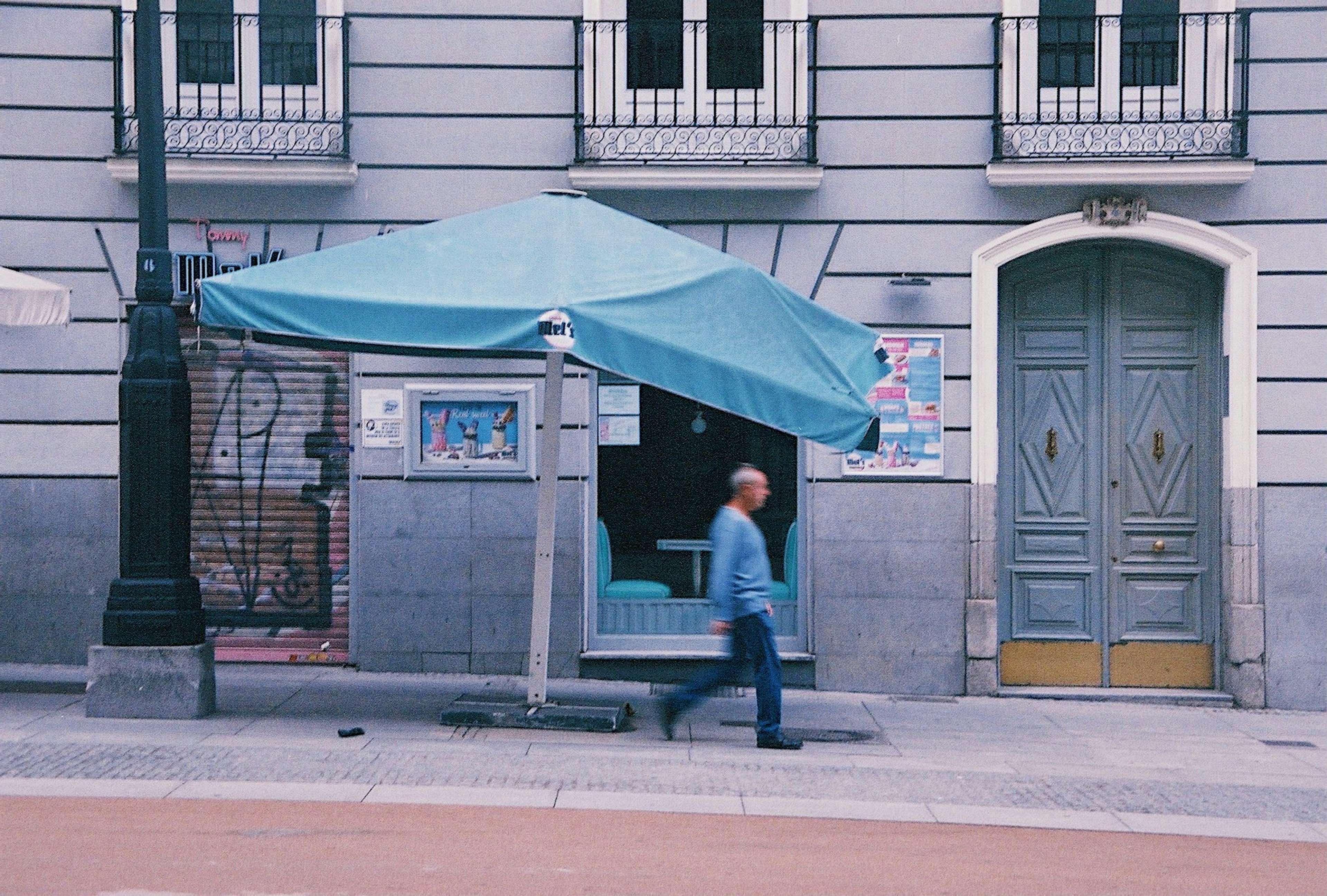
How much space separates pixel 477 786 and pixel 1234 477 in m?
6.85

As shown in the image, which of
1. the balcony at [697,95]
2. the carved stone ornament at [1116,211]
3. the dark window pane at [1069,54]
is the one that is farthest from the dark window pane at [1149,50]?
the balcony at [697,95]

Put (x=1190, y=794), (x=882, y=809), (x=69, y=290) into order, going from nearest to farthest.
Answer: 1. (x=882, y=809)
2. (x=1190, y=794)
3. (x=69, y=290)

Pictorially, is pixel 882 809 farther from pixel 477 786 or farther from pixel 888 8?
pixel 888 8

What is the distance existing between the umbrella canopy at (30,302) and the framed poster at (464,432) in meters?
2.69

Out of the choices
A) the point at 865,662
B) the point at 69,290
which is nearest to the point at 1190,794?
the point at 865,662

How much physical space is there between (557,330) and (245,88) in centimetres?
491

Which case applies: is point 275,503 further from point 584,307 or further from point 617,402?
point 584,307

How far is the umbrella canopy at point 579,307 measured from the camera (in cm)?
834

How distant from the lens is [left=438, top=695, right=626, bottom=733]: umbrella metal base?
30.5 feet

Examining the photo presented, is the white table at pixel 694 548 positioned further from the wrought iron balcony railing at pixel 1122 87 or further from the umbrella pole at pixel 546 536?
the wrought iron balcony railing at pixel 1122 87

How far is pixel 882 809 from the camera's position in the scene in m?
7.46

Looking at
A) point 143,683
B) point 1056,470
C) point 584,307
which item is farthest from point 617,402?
point 143,683

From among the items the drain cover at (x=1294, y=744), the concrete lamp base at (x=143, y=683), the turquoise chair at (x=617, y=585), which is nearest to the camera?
the concrete lamp base at (x=143, y=683)

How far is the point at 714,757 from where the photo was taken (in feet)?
28.6
